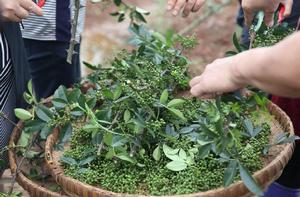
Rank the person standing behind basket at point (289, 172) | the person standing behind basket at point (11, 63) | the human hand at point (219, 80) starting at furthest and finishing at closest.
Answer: the person standing behind basket at point (289, 172)
the person standing behind basket at point (11, 63)
the human hand at point (219, 80)

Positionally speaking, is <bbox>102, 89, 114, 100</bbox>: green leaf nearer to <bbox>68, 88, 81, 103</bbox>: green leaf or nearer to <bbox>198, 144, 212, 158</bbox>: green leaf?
<bbox>68, 88, 81, 103</bbox>: green leaf

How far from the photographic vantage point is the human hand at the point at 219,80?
1001mm

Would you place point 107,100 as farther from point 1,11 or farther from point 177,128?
point 1,11

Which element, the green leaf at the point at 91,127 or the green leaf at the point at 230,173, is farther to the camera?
the green leaf at the point at 91,127

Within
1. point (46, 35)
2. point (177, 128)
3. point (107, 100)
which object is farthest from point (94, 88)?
point (46, 35)

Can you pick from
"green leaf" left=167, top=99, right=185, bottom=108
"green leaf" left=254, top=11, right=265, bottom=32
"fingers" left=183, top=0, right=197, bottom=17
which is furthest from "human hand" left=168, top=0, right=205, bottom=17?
"green leaf" left=167, top=99, right=185, bottom=108

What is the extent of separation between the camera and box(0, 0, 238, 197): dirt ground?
3.43 m

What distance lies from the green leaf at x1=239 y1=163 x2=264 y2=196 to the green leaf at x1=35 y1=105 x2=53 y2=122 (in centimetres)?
46

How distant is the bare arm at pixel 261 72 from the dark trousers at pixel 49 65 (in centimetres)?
91

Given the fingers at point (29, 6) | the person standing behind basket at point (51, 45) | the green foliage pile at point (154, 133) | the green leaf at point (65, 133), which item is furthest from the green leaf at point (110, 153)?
the person standing behind basket at point (51, 45)

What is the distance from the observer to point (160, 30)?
360cm

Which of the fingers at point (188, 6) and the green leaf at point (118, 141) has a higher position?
the fingers at point (188, 6)

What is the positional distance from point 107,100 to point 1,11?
13.3 inches

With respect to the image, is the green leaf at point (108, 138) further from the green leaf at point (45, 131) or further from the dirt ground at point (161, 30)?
the dirt ground at point (161, 30)
